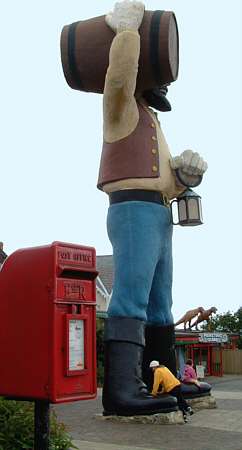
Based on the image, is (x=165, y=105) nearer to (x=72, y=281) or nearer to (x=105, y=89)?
(x=105, y=89)

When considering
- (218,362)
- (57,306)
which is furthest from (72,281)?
(218,362)

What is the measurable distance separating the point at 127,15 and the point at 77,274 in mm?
4766

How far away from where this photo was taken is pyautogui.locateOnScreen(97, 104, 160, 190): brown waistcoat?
25.9 ft

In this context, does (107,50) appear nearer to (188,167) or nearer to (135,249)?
(188,167)

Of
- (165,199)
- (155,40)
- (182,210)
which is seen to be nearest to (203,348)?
(182,210)

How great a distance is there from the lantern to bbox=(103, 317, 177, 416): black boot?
165cm

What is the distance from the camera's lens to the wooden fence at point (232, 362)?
25.7 m

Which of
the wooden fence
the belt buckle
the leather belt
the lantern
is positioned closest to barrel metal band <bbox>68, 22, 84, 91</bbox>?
the leather belt

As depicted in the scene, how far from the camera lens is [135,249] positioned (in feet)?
25.6

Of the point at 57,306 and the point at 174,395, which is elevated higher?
the point at 57,306

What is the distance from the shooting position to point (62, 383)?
324 centimetres

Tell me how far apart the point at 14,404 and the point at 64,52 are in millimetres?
5123

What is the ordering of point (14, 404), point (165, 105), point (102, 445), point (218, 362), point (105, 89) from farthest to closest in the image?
point (218, 362)
point (165, 105)
point (105, 89)
point (102, 445)
point (14, 404)

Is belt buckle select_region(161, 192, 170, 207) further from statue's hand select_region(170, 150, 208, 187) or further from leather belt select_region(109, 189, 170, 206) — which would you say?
statue's hand select_region(170, 150, 208, 187)
